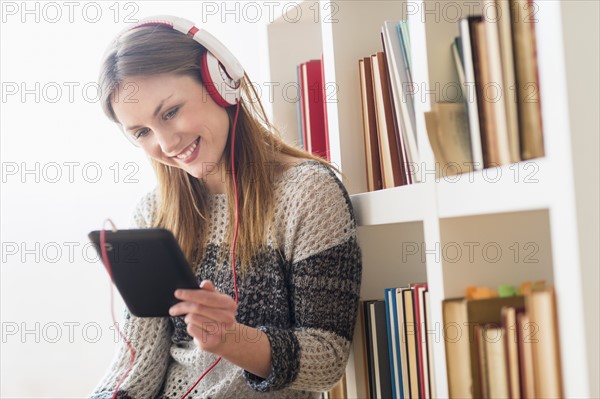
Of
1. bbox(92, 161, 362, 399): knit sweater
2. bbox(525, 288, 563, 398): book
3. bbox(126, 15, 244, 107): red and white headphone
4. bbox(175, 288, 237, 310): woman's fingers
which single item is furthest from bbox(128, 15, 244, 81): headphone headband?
bbox(525, 288, 563, 398): book

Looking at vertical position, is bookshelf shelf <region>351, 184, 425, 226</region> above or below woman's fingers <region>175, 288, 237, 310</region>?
above

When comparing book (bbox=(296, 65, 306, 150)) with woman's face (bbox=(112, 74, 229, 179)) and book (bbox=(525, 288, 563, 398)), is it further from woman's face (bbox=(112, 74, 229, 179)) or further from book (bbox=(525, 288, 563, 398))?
book (bbox=(525, 288, 563, 398))

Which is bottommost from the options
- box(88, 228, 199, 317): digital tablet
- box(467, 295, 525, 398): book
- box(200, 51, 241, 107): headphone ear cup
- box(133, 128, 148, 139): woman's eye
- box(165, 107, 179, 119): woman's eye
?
box(467, 295, 525, 398): book

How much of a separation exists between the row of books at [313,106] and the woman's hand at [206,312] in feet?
2.02

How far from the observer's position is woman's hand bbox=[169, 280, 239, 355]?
3.36ft

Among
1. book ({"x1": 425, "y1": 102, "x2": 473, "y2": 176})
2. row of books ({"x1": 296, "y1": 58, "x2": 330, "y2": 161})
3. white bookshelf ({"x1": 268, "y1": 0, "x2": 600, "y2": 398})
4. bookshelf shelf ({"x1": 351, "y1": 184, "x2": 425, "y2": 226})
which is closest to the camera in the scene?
white bookshelf ({"x1": 268, "y1": 0, "x2": 600, "y2": 398})

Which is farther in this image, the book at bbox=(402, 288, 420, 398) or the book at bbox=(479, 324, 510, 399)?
the book at bbox=(402, 288, 420, 398)

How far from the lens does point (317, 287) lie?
1195 millimetres

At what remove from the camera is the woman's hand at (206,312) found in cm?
102

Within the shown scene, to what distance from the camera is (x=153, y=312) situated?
1122 mm

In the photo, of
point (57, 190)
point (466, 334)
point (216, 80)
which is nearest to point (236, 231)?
point (216, 80)

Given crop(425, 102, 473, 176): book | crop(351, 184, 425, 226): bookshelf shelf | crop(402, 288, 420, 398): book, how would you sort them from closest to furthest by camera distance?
1. crop(425, 102, 473, 176): book
2. crop(351, 184, 425, 226): bookshelf shelf
3. crop(402, 288, 420, 398): book

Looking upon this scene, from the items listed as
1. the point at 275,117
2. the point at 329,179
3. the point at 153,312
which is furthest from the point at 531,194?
the point at 275,117

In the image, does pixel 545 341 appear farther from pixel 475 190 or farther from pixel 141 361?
pixel 141 361
